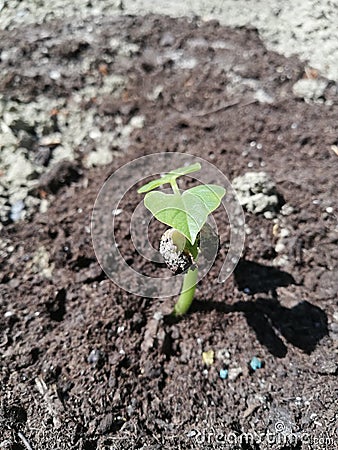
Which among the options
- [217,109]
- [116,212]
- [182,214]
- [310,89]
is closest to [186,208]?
[182,214]

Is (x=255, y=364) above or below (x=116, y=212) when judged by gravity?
below

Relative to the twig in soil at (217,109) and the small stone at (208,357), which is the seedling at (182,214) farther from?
the twig in soil at (217,109)

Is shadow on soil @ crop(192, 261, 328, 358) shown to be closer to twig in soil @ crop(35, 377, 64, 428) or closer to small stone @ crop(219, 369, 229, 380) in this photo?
small stone @ crop(219, 369, 229, 380)

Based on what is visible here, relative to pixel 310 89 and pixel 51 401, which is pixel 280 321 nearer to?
pixel 51 401

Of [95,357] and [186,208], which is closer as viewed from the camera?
[186,208]

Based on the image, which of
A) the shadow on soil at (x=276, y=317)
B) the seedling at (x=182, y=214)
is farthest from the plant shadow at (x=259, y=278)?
the seedling at (x=182, y=214)

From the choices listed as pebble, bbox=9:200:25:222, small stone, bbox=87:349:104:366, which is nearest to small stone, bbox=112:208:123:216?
pebble, bbox=9:200:25:222

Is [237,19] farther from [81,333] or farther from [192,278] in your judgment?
[81,333]
